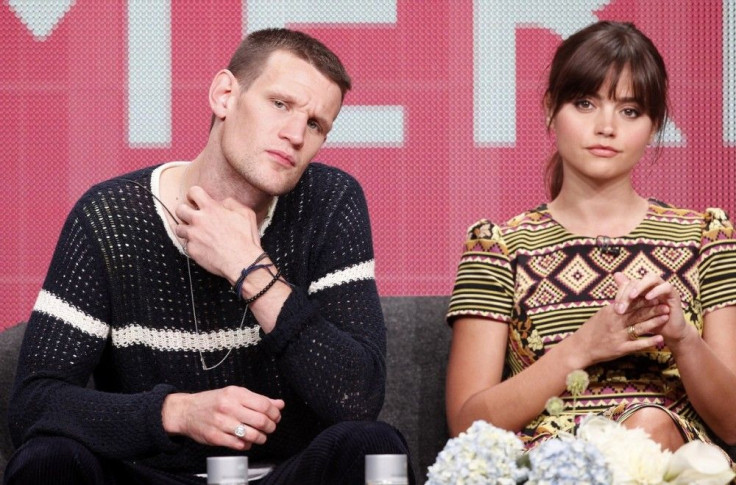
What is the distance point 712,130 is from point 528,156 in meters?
0.54

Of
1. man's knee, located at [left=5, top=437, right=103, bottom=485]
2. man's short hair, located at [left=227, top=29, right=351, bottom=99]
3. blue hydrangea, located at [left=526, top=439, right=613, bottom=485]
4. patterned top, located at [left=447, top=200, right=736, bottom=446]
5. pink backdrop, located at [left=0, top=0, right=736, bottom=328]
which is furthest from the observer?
pink backdrop, located at [left=0, top=0, right=736, bottom=328]

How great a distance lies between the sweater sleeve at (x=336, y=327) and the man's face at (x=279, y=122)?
154 millimetres

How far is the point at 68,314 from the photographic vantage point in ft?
6.81

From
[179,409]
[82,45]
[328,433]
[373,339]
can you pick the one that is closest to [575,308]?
[373,339]

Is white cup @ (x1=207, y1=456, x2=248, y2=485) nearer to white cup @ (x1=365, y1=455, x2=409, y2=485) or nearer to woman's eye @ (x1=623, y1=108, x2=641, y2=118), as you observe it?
white cup @ (x1=365, y1=455, x2=409, y2=485)

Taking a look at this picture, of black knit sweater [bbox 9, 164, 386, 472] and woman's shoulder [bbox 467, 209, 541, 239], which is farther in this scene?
woman's shoulder [bbox 467, 209, 541, 239]

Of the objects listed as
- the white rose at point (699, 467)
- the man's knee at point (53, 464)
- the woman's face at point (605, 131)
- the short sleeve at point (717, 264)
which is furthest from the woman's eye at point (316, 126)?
the white rose at point (699, 467)

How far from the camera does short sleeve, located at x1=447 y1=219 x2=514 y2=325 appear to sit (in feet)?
8.03

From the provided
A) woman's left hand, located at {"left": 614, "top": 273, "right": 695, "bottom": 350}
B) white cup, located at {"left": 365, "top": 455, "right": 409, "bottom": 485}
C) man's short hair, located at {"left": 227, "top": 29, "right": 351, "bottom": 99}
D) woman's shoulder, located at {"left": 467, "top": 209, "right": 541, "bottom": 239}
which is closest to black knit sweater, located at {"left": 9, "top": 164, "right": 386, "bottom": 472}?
man's short hair, located at {"left": 227, "top": 29, "right": 351, "bottom": 99}

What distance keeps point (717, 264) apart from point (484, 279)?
1.68ft

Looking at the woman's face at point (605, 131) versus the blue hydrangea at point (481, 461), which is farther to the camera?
the woman's face at point (605, 131)

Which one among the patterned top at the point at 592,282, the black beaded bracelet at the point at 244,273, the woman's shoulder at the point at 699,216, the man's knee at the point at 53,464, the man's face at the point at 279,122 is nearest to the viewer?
the man's knee at the point at 53,464

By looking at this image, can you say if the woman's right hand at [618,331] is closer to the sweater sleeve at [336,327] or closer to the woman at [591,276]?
the woman at [591,276]

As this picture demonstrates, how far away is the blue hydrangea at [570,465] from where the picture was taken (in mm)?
1298
